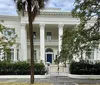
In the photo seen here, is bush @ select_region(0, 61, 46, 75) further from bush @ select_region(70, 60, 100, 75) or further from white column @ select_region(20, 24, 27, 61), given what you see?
white column @ select_region(20, 24, 27, 61)

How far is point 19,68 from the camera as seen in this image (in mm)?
24469

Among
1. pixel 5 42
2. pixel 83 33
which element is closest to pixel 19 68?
pixel 5 42

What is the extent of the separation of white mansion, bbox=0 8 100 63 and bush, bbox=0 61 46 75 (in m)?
16.7

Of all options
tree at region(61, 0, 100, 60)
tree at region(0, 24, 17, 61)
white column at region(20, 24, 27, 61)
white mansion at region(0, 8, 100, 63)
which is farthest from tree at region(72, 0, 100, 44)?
white column at region(20, 24, 27, 61)

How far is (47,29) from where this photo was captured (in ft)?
159

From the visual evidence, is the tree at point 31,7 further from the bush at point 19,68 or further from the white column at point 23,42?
the white column at point 23,42

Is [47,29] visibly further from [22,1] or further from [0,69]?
[22,1]

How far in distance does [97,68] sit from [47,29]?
2468 cm

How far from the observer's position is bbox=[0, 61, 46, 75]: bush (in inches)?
958

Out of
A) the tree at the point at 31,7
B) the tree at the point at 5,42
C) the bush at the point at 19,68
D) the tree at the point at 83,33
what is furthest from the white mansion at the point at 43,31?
the tree at the point at 31,7

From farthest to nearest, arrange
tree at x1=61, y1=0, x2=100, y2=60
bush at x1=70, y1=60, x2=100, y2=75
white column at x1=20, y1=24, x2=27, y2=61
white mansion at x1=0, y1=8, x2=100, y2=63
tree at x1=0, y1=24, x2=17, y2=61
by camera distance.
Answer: white mansion at x1=0, y1=8, x2=100, y2=63 < white column at x1=20, y1=24, x2=27, y2=61 < tree at x1=0, y1=24, x2=17, y2=61 < bush at x1=70, y1=60, x2=100, y2=75 < tree at x1=61, y1=0, x2=100, y2=60

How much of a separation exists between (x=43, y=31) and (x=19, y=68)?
1970cm

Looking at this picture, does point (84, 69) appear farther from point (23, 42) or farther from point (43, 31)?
point (23, 42)

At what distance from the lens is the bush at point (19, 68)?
24.3 m
